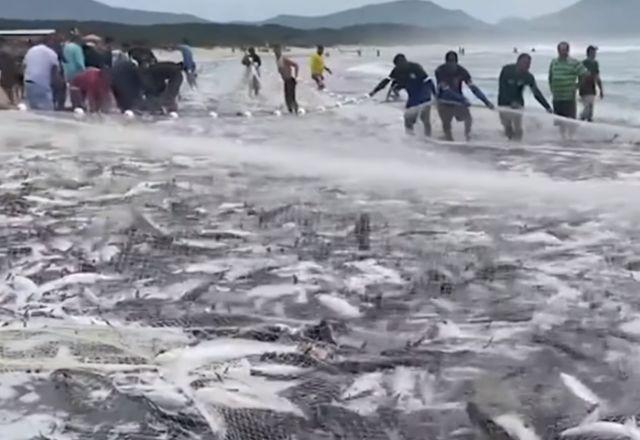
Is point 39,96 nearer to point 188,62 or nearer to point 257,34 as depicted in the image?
point 188,62

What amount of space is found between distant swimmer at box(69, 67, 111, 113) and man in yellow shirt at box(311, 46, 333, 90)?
212 inches

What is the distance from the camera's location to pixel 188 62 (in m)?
14.2

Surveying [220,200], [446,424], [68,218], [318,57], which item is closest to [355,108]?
[220,200]

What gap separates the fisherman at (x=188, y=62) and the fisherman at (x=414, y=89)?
174 inches

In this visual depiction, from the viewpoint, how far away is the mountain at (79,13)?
13.8 meters

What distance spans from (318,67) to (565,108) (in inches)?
272

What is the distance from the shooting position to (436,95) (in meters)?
8.77

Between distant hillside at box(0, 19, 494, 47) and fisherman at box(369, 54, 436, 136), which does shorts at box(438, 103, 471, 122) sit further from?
distant hillside at box(0, 19, 494, 47)

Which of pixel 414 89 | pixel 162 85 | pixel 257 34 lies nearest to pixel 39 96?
pixel 162 85

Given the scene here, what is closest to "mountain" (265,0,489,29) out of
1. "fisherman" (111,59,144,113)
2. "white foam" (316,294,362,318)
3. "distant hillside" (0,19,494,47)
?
"distant hillside" (0,19,494,47)

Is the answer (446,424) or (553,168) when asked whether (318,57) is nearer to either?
(553,168)

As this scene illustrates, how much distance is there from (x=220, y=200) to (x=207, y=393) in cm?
301

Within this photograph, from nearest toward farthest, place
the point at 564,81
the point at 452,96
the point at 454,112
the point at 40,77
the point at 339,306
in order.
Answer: the point at 339,306
the point at 454,112
the point at 452,96
the point at 564,81
the point at 40,77

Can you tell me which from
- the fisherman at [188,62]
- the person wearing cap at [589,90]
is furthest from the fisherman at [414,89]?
the fisherman at [188,62]
